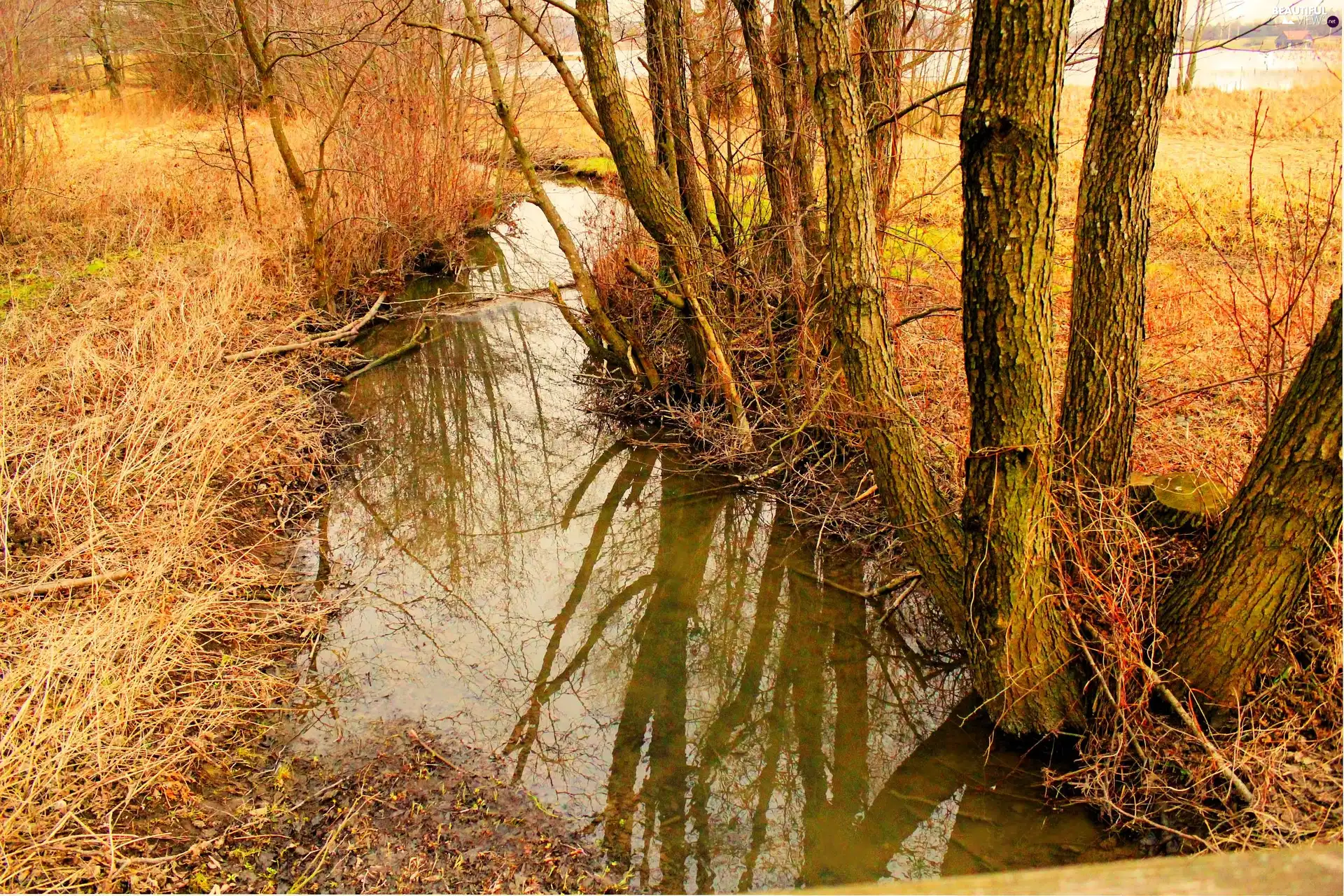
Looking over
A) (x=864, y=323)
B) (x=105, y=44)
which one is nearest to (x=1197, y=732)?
(x=864, y=323)

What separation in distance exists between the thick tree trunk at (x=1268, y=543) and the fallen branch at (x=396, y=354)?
780cm

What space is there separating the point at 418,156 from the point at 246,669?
332 inches

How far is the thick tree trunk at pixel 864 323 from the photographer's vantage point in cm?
425

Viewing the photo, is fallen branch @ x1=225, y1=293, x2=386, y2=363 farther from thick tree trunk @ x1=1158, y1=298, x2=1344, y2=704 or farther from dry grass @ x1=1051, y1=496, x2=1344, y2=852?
thick tree trunk @ x1=1158, y1=298, x2=1344, y2=704

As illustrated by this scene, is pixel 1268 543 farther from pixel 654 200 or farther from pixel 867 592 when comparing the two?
pixel 654 200

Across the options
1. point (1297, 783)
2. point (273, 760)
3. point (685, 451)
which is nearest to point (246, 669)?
point (273, 760)

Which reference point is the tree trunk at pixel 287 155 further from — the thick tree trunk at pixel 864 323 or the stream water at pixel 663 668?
the thick tree trunk at pixel 864 323

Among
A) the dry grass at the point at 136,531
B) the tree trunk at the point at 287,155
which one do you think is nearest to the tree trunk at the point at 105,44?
the tree trunk at the point at 287,155

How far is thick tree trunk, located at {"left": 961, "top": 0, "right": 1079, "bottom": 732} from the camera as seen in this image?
322 centimetres

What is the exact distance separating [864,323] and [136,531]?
4.28m

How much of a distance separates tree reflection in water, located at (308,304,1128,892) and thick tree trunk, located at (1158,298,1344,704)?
0.93 metres

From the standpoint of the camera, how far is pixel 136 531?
5.30 m

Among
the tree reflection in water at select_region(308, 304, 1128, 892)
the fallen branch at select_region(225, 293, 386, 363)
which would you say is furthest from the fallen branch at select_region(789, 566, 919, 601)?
the fallen branch at select_region(225, 293, 386, 363)

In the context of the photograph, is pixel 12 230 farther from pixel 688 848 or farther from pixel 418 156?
pixel 688 848
